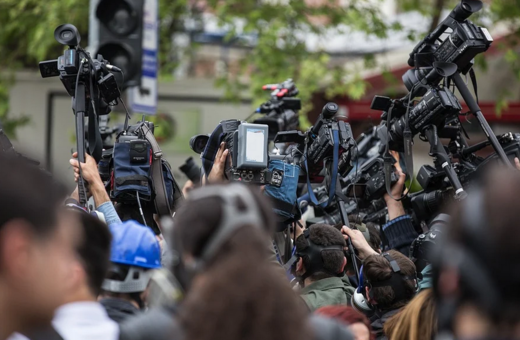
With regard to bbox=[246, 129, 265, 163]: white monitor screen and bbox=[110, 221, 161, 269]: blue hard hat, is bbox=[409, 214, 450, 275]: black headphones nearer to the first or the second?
bbox=[246, 129, 265, 163]: white monitor screen

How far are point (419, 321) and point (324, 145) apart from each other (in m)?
2.67

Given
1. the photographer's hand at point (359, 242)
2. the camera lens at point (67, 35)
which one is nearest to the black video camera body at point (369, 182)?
the photographer's hand at point (359, 242)

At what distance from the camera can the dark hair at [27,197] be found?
7.45 feet

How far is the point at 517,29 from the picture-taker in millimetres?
13070

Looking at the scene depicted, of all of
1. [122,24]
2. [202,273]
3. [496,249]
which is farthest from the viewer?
[122,24]

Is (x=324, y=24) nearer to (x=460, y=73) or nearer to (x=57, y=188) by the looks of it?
(x=460, y=73)

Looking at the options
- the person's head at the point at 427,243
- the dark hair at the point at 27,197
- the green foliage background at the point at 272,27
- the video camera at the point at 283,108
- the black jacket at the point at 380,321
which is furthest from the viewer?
the green foliage background at the point at 272,27

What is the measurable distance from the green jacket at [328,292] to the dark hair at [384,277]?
26cm

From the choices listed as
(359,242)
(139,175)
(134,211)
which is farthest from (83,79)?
(359,242)

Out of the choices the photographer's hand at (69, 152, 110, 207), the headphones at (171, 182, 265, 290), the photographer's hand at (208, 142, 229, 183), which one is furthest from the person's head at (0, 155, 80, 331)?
the photographer's hand at (208, 142, 229, 183)

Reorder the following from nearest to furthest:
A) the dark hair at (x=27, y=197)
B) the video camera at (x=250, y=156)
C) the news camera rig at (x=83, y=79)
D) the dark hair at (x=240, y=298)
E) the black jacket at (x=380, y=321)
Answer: the dark hair at (x=240, y=298), the dark hair at (x=27, y=197), the black jacket at (x=380, y=321), the video camera at (x=250, y=156), the news camera rig at (x=83, y=79)

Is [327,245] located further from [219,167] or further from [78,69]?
[78,69]

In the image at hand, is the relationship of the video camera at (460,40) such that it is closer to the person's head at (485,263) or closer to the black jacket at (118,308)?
the black jacket at (118,308)

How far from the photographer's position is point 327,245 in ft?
16.3
